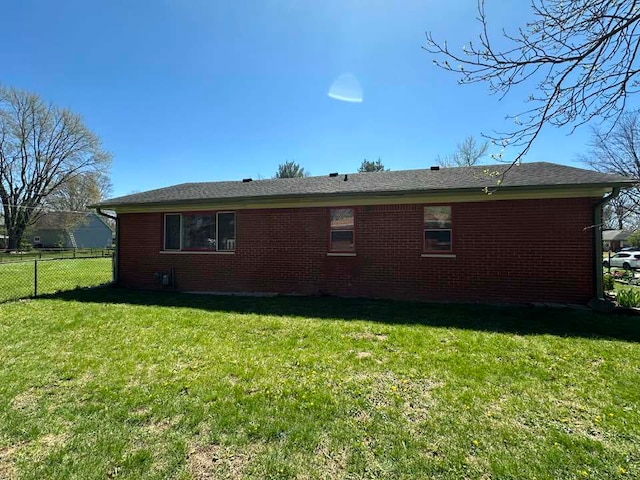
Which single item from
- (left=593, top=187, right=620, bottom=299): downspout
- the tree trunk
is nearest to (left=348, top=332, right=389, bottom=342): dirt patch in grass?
(left=593, top=187, right=620, bottom=299): downspout

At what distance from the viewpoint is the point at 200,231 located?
34.2 ft

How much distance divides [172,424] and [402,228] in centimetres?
693

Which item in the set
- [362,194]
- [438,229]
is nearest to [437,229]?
[438,229]

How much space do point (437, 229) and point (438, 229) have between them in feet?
0.08

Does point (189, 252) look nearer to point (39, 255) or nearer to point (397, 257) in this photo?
point (397, 257)

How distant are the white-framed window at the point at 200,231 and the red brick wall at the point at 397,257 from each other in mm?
258

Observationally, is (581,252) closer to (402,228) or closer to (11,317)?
(402,228)

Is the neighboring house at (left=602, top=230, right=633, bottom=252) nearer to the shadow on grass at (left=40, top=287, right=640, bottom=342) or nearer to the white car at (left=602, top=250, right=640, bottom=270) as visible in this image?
the white car at (left=602, top=250, right=640, bottom=270)

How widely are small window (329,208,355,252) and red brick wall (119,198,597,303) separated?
0.20m

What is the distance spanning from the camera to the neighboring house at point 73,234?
44.1 metres

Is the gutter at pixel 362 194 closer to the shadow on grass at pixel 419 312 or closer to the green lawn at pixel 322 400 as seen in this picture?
the shadow on grass at pixel 419 312

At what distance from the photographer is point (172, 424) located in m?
2.86

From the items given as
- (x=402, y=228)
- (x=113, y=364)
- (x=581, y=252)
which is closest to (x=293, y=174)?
(x=402, y=228)

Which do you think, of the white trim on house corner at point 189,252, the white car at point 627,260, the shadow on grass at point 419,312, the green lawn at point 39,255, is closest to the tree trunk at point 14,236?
the green lawn at point 39,255
